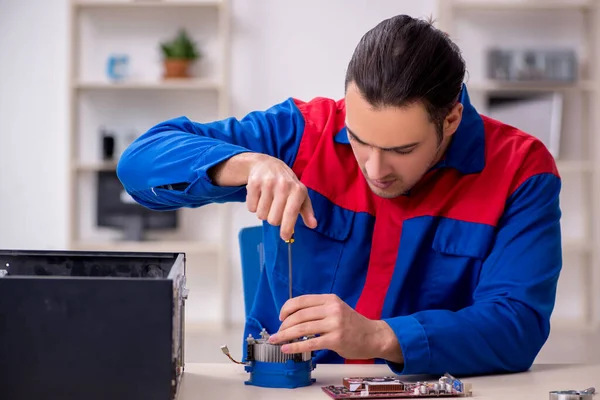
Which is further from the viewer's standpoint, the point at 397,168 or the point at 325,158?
the point at 325,158

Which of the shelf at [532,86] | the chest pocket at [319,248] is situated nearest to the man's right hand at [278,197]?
the chest pocket at [319,248]

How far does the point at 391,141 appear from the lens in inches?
56.6

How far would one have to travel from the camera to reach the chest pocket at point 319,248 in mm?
1664

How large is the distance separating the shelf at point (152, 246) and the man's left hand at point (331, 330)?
3.06 metres

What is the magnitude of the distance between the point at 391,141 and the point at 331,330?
0.38m

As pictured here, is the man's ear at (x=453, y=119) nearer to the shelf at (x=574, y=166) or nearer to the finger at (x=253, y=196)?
the finger at (x=253, y=196)

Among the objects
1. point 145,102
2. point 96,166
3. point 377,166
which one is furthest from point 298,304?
point 145,102

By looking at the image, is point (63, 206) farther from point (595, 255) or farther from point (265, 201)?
point (265, 201)

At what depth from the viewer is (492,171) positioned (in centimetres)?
161

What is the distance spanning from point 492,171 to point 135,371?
0.90 meters

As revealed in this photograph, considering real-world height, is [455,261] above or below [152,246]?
above

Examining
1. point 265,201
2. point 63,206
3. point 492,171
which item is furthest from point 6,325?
point 63,206

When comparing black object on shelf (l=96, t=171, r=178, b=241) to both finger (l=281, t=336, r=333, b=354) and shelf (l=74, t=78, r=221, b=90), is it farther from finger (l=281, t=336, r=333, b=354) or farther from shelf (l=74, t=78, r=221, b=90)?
finger (l=281, t=336, r=333, b=354)

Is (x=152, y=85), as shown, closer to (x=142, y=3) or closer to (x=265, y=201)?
(x=142, y=3)
